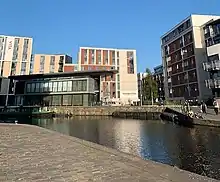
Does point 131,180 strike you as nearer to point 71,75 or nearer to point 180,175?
point 180,175

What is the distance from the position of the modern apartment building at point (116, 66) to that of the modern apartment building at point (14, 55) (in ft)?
80.3

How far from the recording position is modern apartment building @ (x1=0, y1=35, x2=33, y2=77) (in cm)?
8856

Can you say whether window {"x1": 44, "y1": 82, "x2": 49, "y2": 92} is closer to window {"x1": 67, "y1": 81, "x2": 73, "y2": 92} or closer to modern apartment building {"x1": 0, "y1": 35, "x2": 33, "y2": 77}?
window {"x1": 67, "y1": 81, "x2": 73, "y2": 92}

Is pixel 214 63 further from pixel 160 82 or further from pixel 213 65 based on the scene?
pixel 160 82

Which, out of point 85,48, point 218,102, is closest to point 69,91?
point 85,48

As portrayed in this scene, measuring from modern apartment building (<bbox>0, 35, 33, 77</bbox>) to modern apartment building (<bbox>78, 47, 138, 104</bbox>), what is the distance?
24.5 metres

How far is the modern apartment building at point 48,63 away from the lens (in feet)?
318

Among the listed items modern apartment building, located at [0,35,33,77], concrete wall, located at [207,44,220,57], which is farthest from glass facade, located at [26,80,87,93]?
concrete wall, located at [207,44,220,57]

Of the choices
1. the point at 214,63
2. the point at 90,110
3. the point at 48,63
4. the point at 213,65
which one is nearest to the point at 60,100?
the point at 90,110

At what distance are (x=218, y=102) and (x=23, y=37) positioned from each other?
84.3m

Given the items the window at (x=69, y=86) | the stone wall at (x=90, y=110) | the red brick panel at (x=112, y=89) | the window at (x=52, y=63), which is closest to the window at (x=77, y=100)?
the window at (x=69, y=86)

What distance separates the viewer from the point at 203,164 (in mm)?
9891

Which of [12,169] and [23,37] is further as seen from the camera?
[23,37]

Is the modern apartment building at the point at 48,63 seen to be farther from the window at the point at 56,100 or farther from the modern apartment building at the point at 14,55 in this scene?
the window at the point at 56,100
